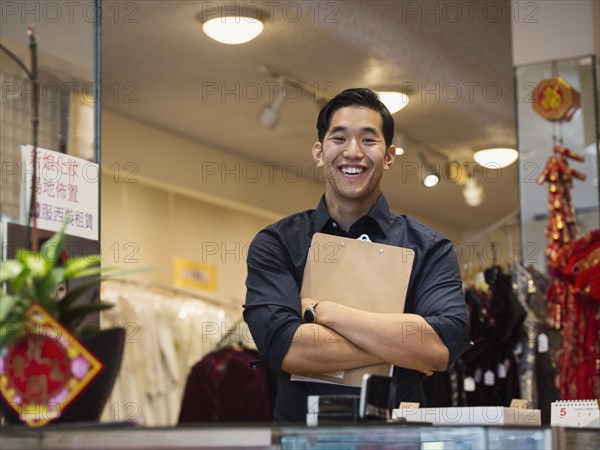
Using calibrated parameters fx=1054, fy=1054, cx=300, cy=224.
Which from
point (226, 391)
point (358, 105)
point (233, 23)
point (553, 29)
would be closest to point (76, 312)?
point (358, 105)

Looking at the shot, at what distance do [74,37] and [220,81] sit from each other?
3.70 metres

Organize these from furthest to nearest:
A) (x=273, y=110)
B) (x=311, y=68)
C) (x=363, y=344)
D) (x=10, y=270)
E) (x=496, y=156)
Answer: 1. (x=496, y=156)
2. (x=273, y=110)
3. (x=311, y=68)
4. (x=363, y=344)
5. (x=10, y=270)

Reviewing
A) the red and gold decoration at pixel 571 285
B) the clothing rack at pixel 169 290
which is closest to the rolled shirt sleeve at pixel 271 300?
the red and gold decoration at pixel 571 285

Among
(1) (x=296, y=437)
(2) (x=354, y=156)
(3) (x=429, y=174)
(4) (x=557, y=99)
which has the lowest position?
(1) (x=296, y=437)

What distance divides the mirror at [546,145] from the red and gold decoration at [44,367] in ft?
12.2

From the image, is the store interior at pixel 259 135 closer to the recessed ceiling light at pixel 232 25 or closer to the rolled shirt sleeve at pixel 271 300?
the recessed ceiling light at pixel 232 25

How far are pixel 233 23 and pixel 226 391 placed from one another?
7.55 feet

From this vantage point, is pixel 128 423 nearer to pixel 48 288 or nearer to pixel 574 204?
pixel 48 288

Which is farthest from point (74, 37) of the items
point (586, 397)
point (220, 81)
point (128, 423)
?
point (220, 81)

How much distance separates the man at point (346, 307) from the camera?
230cm

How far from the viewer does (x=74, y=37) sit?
333 cm

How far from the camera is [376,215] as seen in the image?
8.10 feet

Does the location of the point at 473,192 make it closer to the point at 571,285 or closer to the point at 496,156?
the point at 496,156

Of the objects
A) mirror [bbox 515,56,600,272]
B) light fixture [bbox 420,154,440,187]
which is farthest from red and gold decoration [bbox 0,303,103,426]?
light fixture [bbox 420,154,440,187]
